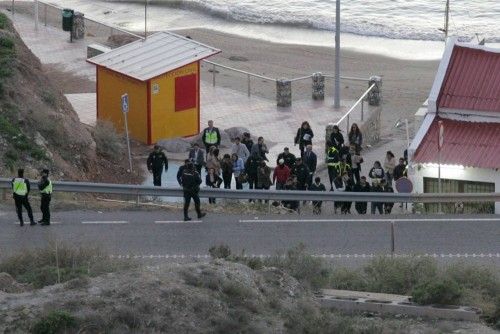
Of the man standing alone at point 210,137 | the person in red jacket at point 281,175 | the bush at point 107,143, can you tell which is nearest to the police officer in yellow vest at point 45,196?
the person in red jacket at point 281,175

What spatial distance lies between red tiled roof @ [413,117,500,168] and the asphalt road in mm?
3528

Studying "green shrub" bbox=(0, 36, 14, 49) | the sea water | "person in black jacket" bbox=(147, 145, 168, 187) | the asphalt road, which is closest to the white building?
the asphalt road

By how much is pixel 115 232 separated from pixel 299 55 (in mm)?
25138

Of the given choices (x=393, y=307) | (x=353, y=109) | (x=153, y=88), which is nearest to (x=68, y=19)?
(x=153, y=88)

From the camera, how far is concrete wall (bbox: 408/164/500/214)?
78.5 feet

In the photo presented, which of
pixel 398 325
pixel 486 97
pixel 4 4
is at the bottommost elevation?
pixel 398 325

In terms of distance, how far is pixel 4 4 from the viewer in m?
48.9

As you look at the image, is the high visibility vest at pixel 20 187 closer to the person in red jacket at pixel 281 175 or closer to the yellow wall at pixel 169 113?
the person in red jacket at pixel 281 175

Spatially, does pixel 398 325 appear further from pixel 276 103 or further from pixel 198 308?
pixel 276 103

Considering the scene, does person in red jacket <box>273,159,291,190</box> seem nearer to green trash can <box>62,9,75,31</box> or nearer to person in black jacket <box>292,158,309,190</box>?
person in black jacket <box>292,158,309,190</box>

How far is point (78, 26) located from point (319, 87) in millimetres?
9859

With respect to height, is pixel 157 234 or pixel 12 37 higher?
pixel 12 37

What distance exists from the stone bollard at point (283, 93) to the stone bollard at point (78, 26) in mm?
9353

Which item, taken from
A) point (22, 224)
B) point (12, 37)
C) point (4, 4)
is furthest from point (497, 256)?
point (4, 4)
